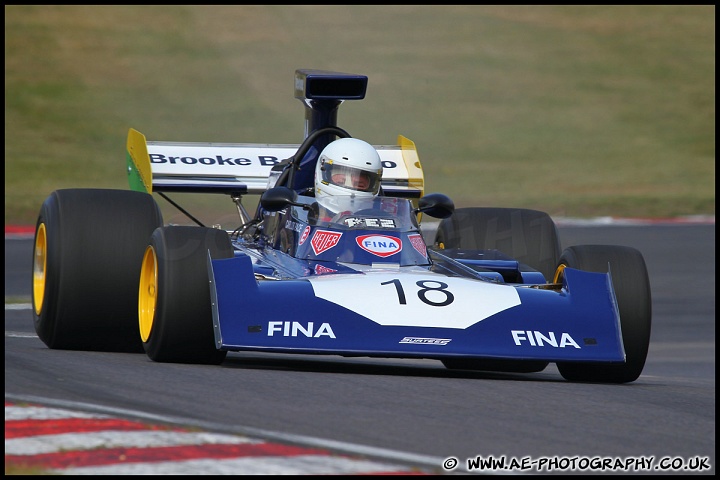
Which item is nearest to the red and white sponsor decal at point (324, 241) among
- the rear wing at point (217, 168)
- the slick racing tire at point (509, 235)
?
the rear wing at point (217, 168)

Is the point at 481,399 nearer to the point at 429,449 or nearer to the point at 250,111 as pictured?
the point at 429,449

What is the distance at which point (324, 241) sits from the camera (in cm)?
923

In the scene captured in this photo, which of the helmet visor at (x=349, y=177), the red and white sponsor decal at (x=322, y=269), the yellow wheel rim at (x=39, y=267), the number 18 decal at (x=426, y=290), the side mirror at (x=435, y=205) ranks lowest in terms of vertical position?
the yellow wheel rim at (x=39, y=267)

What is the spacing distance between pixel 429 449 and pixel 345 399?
1.32 m

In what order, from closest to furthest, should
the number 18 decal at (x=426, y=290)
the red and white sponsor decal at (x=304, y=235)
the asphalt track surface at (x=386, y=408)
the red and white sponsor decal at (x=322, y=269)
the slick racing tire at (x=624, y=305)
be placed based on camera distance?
1. the asphalt track surface at (x=386, y=408)
2. the number 18 decal at (x=426, y=290)
3. the slick racing tire at (x=624, y=305)
4. the red and white sponsor decal at (x=322, y=269)
5. the red and white sponsor decal at (x=304, y=235)

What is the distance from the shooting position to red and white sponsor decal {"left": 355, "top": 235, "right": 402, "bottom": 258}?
9.16m

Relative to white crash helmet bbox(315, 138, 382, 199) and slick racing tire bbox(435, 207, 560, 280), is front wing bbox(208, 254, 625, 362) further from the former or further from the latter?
slick racing tire bbox(435, 207, 560, 280)

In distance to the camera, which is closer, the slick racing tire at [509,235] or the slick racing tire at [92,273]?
the slick racing tire at [92,273]

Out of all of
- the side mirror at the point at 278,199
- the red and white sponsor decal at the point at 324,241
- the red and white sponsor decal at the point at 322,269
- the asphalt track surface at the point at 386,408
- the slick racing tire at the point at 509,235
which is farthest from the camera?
the slick racing tire at the point at 509,235

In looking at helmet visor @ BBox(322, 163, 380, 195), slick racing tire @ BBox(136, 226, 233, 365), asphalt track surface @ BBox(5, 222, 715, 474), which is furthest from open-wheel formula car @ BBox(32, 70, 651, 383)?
asphalt track surface @ BBox(5, 222, 715, 474)

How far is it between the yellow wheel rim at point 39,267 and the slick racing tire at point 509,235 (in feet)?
11.3

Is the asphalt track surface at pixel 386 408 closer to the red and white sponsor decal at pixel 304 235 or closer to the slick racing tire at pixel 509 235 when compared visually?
the red and white sponsor decal at pixel 304 235

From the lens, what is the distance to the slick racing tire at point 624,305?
343 inches

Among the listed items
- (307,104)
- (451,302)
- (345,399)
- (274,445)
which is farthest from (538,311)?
(307,104)
